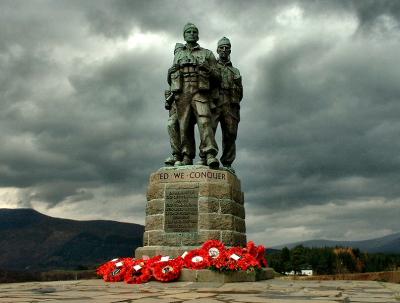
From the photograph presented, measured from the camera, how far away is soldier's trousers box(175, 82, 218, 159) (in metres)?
11.1

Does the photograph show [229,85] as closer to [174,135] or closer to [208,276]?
[174,135]

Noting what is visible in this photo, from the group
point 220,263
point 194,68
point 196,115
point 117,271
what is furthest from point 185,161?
point 220,263

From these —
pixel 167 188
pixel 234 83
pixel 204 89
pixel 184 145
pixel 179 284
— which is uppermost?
pixel 234 83

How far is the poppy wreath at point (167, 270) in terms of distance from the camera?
8.70 m

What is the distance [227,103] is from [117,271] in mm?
5086

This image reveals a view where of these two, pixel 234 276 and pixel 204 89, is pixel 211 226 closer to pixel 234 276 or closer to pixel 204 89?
pixel 234 276

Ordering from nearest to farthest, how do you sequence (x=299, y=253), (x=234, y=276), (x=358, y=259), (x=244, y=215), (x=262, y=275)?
1. (x=234, y=276)
2. (x=262, y=275)
3. (x=244, y=215)
4. (x=299, y=253)
5. (x=358, y=259)

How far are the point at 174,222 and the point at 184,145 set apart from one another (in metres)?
2.00

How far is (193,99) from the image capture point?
441 inches

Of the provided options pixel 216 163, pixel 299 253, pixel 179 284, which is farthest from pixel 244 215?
pixel 299 253

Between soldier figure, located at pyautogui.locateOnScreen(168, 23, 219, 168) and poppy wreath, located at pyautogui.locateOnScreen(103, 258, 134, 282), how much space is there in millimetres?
2874

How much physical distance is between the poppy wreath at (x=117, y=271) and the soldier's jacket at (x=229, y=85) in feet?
15.1

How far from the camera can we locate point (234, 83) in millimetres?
12617

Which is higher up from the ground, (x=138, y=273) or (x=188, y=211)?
(x=188, y=211)
